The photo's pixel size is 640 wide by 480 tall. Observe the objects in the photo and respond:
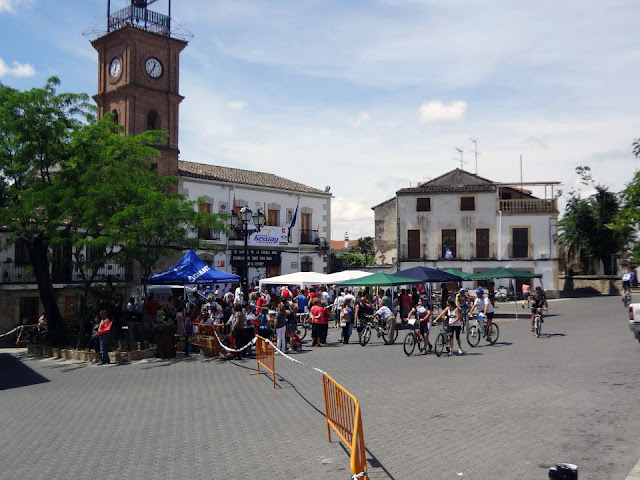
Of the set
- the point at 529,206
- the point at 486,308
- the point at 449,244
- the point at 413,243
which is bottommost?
the point at 486,308

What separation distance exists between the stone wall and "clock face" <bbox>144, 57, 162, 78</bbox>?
1169 inches

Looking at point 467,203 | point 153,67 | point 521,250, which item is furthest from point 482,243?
point 153,67

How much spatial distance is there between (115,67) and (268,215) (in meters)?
12.7

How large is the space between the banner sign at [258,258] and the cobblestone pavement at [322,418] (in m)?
21.5

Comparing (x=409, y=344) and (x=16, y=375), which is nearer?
(x=16, y=375)

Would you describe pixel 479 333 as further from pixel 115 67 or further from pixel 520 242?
pixel 115 67

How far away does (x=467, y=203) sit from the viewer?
144 feet

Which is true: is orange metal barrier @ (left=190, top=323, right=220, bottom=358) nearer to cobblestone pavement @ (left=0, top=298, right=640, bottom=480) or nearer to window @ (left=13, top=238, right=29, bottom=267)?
cobblestone pavement @ (left=0, top=298, right=640, bottom=480)

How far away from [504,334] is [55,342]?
14.7 m

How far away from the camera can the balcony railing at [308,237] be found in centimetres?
4153

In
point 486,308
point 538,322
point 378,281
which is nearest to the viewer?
point 486,308

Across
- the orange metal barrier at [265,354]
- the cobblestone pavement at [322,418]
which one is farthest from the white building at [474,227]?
the orange metal barrier at [265,354]

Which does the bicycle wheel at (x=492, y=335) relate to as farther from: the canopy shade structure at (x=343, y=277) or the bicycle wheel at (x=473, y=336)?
the canopy shade structure at (x=343, y=277)

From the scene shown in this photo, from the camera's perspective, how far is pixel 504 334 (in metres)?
20.6
